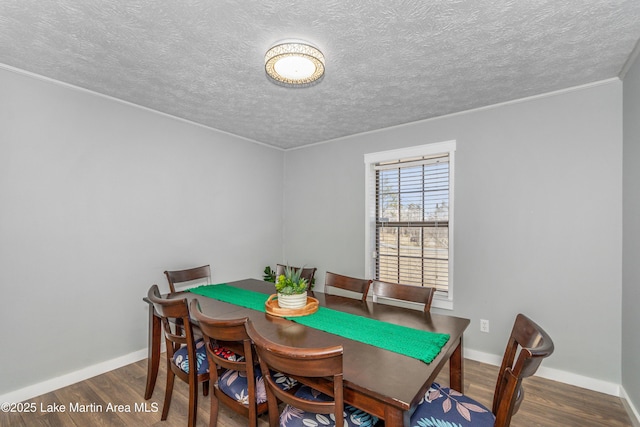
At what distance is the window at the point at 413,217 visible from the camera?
3.22m

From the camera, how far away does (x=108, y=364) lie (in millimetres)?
2719

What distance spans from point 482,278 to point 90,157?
3829 mm

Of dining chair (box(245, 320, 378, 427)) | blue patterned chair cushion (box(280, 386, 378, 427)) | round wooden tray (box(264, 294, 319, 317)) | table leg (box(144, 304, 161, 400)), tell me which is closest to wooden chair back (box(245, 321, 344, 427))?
dining chair (box(245, 320, 378, 427))

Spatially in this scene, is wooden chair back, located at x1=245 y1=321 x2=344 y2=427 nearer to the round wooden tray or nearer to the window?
the round wooden tray

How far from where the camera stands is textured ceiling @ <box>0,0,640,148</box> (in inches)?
63.1

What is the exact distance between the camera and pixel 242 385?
164cm

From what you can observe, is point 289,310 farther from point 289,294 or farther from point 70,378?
point 70,378

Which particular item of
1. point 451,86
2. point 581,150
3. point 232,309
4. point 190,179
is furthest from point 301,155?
point 581,150

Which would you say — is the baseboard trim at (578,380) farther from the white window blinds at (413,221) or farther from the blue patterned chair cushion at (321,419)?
the blue patterned chair cushion at (321,419)

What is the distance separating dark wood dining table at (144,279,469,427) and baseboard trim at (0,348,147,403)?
74cm

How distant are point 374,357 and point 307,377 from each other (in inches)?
13.5

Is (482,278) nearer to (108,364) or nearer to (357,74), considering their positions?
(357,74)

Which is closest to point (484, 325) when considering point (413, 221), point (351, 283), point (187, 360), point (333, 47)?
point (413, 221)

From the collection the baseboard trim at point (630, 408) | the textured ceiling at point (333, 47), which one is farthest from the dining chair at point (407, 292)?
the textured ceiling at point (333, 47)
